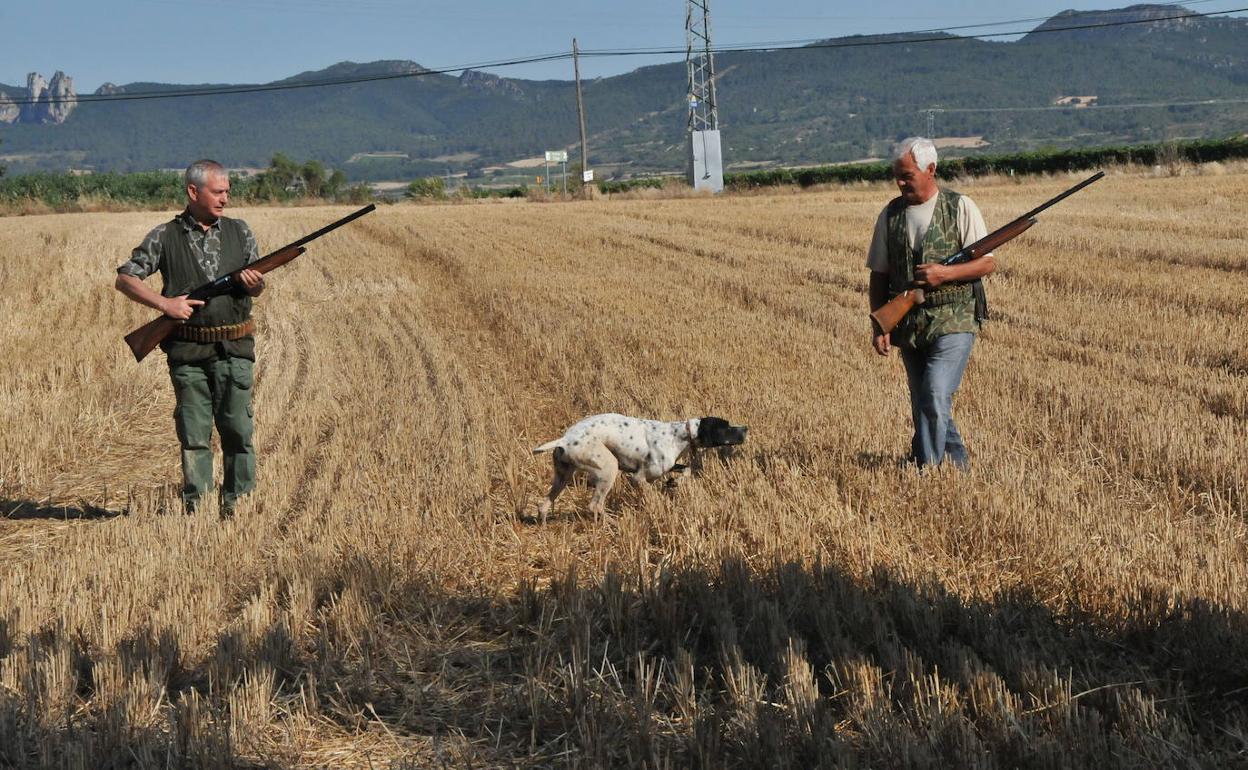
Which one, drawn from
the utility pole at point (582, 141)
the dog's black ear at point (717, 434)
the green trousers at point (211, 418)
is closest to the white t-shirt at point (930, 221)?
the dog's black ear at point (717, 434)

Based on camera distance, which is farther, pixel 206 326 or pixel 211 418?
pixel 211 418

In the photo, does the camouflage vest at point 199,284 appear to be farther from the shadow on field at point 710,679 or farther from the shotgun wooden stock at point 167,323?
the shadow on field at point 710,679

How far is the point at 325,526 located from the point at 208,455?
3.59 ft

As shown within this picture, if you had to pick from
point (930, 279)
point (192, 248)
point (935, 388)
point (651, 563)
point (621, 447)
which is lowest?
point (651, 563)

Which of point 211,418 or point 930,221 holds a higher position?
point 930,221

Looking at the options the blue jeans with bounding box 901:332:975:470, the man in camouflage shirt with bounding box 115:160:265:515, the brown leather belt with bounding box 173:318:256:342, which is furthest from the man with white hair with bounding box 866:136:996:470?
the brown leather belt with bounding box 173:318:256:342

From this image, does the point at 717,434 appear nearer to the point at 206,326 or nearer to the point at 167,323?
the point at 206,326

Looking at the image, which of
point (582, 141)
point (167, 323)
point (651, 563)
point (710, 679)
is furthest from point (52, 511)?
point (582, 141)

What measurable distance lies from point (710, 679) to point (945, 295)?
3187mm

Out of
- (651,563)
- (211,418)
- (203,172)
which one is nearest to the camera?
(651,563)

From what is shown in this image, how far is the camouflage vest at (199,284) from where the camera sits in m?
6.73

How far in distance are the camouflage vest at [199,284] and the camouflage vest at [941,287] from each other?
12.1 feet

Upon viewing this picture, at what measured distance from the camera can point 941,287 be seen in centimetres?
665

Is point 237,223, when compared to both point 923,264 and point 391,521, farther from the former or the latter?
point 923,264
